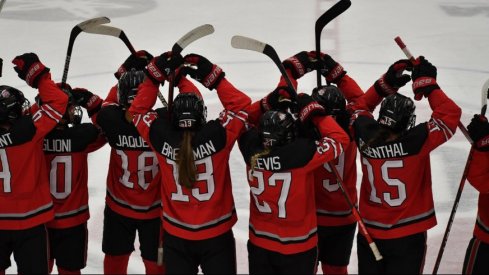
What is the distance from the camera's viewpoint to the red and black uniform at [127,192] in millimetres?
3162

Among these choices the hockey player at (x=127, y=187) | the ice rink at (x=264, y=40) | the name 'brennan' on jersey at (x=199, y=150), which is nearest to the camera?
the name 'brennan' on jersey at (x=199, y=150)

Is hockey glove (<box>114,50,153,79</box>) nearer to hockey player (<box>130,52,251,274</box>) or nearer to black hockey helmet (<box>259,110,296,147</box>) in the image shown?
hockey player (<box>130,52,251,274</box>)

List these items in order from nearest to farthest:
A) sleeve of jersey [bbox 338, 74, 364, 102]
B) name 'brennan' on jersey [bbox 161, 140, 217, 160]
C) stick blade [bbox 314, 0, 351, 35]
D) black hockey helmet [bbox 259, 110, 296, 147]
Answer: black hockey helmet [bbox 259, 110, 296, 147] < name 'brennan' on jersey [bbox 161, 140, 217, 160] < stick blade [bbox 314, 0, 351, 35] < sleeve of jersey [bbox 338, 74, 364, 102]

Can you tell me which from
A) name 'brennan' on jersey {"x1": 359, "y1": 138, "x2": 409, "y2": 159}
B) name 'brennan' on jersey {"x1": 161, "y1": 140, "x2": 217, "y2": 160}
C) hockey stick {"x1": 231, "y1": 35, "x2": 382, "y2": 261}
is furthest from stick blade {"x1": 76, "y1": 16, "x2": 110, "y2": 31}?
name 'brennan' on jersey {"x1": 359, "y1": 138, "x2": 409, "y2": 159}

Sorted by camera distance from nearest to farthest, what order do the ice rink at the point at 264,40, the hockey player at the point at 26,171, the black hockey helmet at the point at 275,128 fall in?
the black hockey helmet at the point at 275,128
the hockey player at the point at 26,171
the ice rink at the point at 264,40

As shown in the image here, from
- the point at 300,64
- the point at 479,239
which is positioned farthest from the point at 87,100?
the point at 479,239

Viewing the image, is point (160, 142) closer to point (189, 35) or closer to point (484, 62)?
point (189, 35)

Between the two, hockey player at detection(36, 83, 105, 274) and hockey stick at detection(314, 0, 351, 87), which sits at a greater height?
hockey stick at detection(314, 0, 351, 87)

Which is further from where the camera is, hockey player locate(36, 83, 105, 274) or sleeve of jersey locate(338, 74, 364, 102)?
sleeve of jersey locate(338, 74, 364, 102)

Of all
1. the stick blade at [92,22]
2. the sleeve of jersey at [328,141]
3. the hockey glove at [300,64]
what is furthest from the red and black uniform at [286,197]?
the stick blade at [92,22]

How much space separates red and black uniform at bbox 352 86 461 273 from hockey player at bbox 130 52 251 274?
0.53 metres

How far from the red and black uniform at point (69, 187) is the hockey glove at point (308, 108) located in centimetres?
90

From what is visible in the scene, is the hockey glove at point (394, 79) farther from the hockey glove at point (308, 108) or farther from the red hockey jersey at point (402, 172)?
the hockey glove at point (308, 108)

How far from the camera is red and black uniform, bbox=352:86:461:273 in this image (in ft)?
9.41
